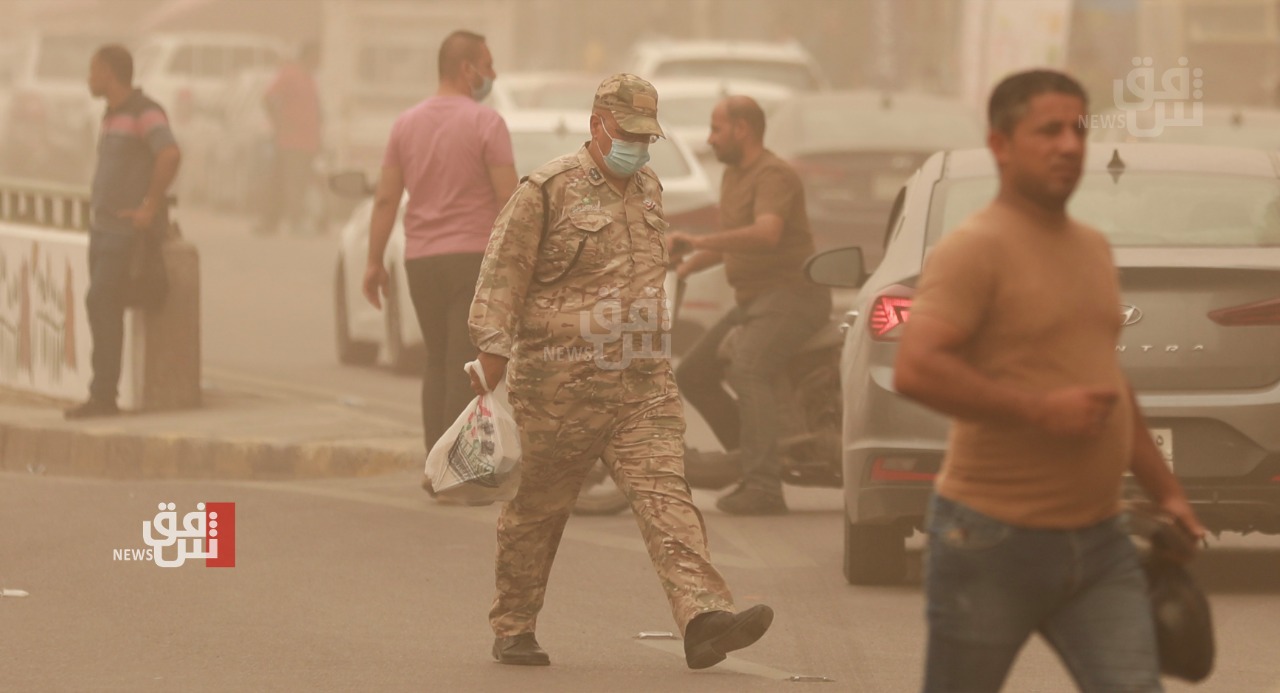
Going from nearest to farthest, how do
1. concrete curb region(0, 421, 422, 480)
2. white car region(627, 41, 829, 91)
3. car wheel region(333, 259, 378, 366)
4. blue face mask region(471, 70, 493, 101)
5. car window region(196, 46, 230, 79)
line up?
blue face mask region(471, 70, 493, 101) < concrete curb region(0, 421, 422, 480) < car wheel region(333, 259, 378, 366) < white car region(627, 41, 829, 91) < car window region(196, 46, 230, 79)

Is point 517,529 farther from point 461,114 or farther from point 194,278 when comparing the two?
point 194,278

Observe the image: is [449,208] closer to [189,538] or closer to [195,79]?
[189,538]

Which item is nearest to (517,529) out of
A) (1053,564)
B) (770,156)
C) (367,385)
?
(1053,564)

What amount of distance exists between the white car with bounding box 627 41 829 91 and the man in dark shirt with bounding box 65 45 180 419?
11.7 m

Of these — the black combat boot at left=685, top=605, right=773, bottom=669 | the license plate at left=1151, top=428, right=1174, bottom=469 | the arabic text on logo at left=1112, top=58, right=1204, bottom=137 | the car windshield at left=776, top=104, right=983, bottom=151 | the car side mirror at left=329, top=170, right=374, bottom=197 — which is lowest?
the black combat boot at left=685, top=605, right=773, bottom=669

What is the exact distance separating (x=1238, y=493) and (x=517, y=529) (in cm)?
245

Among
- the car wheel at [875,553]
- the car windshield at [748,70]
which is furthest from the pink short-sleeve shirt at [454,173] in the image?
the car windshield at [748,70]

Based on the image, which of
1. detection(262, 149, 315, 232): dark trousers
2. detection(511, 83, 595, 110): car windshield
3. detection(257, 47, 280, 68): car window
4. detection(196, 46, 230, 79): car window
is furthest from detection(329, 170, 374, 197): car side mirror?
detection(257, 47, 280, 68): car window

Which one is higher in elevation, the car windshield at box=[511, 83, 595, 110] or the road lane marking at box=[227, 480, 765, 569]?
the car windshield at box=[511, 83, 595, 110]

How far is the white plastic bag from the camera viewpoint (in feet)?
23.5

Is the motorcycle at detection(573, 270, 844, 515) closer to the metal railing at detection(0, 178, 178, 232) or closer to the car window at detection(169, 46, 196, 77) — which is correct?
the metal railing at detection(0, 178, 178, 232)

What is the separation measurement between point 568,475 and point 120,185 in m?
5.70

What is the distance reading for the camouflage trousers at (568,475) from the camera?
7.35 m

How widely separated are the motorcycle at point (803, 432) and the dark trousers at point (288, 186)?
18.2 m
